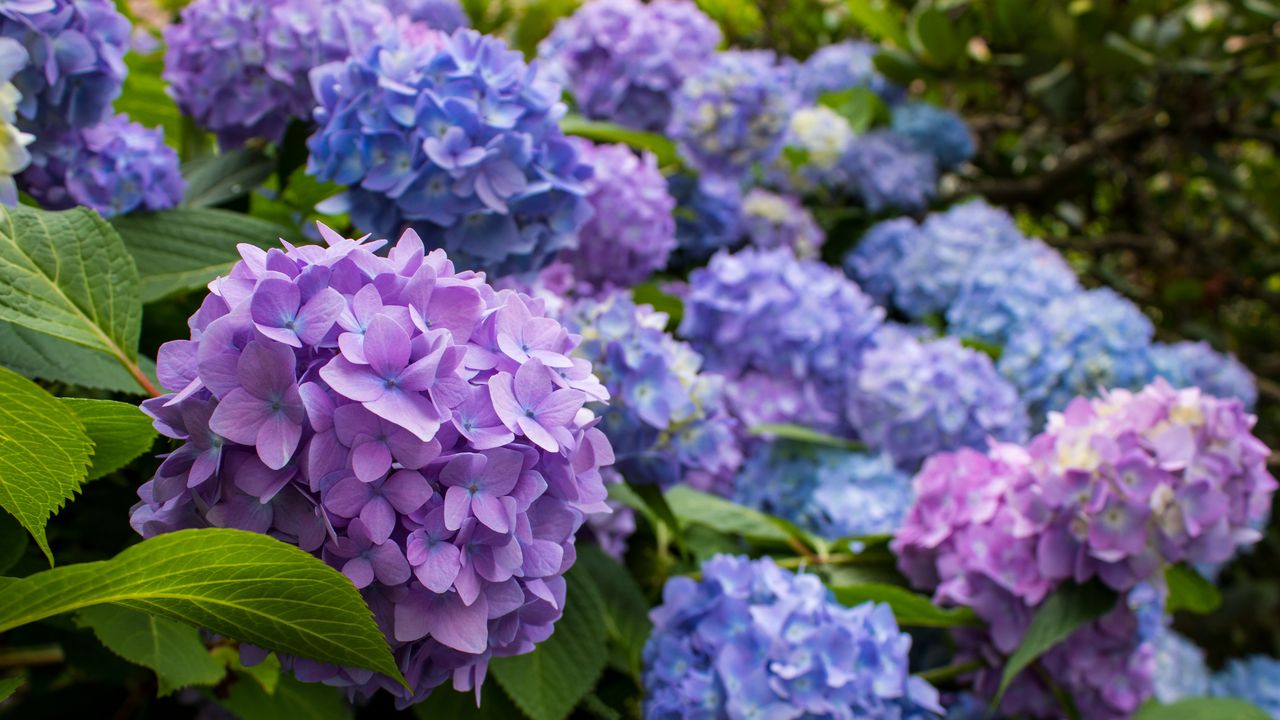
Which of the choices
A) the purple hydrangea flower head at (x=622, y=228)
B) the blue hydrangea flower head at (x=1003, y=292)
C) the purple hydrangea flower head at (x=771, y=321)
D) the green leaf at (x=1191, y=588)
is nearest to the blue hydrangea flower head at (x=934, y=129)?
the blue hydrangea flower head at (x=1003, y=292)

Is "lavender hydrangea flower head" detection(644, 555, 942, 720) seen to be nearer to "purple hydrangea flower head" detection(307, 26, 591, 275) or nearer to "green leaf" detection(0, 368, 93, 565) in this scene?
"purple hydrangea flower head" detection(307, 26, 591, 275)

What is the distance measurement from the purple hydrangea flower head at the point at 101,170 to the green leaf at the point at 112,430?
315 millimetres

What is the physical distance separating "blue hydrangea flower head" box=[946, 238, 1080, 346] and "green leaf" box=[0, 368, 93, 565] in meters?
1.44

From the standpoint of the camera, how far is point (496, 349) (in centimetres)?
57

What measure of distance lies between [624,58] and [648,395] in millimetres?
773

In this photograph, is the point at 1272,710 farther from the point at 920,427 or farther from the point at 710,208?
the point at 710,208

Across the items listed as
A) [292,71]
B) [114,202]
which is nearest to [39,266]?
[114,202]

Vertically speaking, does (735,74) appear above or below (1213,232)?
above

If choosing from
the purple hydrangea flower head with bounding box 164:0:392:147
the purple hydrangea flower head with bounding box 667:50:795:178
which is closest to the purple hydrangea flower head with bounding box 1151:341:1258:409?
the purple hydrangea flower head with bounding box 667:50:795:178

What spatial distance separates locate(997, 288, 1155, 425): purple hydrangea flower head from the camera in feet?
4.89

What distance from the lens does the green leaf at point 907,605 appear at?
3.36ft

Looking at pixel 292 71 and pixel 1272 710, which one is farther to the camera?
pixel 1272 710

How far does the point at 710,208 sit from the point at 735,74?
0.21 metres

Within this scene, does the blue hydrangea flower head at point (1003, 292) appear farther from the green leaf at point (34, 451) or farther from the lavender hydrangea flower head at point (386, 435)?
the green leaf at point (34, 451)
